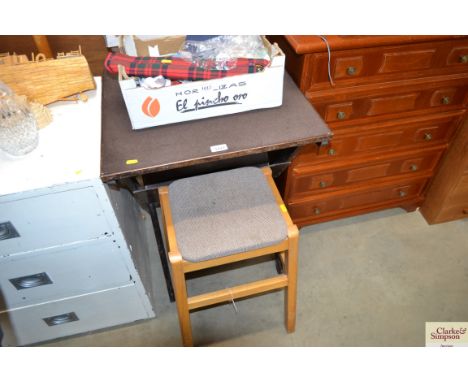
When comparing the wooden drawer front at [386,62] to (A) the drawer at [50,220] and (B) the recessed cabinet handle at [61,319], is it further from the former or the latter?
(B) the recessed cabinet handle at [61,319]

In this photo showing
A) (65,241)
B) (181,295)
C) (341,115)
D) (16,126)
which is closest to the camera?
(16,126)

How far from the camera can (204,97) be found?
3.56 ft

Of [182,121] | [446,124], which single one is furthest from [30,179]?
[446,124]

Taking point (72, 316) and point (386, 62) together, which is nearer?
point (386, 62)

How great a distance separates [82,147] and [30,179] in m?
0.16

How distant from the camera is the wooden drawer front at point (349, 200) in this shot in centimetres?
174

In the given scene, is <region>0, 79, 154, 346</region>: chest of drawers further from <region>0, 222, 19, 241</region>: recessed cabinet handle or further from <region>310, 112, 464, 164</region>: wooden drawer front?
<region>310, 112, 464, 164</region>: wooden drawer front

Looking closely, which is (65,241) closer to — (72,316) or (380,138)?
(72,316)

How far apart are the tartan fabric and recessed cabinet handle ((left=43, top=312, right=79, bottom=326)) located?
0.94 metres

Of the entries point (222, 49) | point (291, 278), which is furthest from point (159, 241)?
point (222, 49)

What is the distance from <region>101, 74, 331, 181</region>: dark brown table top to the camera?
1021 millimetres

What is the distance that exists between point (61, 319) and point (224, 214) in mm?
789

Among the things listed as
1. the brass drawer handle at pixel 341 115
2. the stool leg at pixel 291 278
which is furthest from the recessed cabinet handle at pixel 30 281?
the brass drawer handle at pixel 341 115
